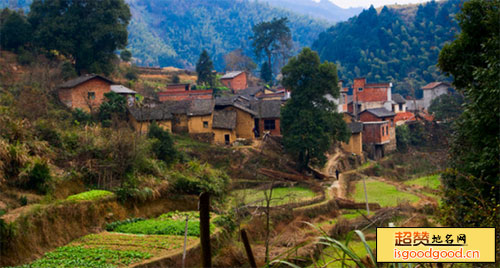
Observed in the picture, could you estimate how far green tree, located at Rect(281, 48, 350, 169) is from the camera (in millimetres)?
26828

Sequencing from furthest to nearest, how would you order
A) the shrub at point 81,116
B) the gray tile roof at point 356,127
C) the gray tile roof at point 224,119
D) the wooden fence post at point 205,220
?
the gray tile roof at point 356,127
the gray tile roof at point 224,119
the shrub at point 81,116
the wooden fence post at point 205,220

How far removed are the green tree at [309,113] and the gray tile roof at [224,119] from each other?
11.7 ft

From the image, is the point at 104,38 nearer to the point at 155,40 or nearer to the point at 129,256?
the point at 129,256

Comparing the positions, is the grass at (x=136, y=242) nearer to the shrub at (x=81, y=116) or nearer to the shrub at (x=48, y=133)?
the shrub at (x=48, y=133)

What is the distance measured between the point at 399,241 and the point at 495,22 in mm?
8831

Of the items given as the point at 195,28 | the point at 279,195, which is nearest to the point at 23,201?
the point at 279,195

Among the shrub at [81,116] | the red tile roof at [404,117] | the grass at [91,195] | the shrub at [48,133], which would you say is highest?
the red tile roof at [404,117]

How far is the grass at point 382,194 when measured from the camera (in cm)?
2038

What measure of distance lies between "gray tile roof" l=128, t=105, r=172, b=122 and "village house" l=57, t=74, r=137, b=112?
220cm

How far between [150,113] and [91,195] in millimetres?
15811

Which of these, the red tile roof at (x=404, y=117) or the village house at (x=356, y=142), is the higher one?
the red tile roof at (x=404, y=117)

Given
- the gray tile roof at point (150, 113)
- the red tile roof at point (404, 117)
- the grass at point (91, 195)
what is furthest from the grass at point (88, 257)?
the red tile roof at point (404, 117)

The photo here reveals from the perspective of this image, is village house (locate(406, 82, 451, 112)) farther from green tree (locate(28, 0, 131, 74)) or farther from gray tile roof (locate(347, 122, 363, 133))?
green tree (locate(28, 0, 131, 74))

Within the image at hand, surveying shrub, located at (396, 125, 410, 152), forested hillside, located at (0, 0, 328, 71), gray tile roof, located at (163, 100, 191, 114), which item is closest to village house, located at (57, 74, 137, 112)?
gray tile roof, located at (163, 100, 191, 114)
